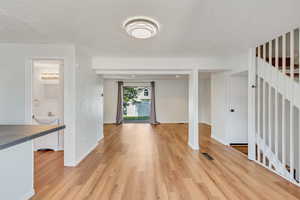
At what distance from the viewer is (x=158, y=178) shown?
270 cm

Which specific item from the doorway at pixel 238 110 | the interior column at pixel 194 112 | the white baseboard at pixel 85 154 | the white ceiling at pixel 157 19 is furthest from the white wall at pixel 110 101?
the doorway at pixel 238 110

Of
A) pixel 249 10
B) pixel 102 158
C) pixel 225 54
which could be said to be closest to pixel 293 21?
pixel 249 10

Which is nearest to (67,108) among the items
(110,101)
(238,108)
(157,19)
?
(157,19)

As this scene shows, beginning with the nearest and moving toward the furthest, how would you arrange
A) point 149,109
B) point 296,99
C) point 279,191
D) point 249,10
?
1. point 249,10
2. point 279,191
3. point 296,99
4. point 149,109

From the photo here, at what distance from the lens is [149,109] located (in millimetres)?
9062

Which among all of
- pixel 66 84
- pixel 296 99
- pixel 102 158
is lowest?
pixel 102 158

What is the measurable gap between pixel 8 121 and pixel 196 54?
4286 millimetres

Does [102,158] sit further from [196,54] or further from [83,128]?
[196,54]

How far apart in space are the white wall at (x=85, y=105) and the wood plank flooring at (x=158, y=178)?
310 mm

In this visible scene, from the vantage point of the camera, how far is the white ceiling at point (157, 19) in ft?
6.59

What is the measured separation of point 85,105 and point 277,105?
12.9 feet

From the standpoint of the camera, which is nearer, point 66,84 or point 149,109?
point 66,84

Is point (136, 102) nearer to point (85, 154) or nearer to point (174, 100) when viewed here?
point (174, 100)

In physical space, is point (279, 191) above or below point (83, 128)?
below
